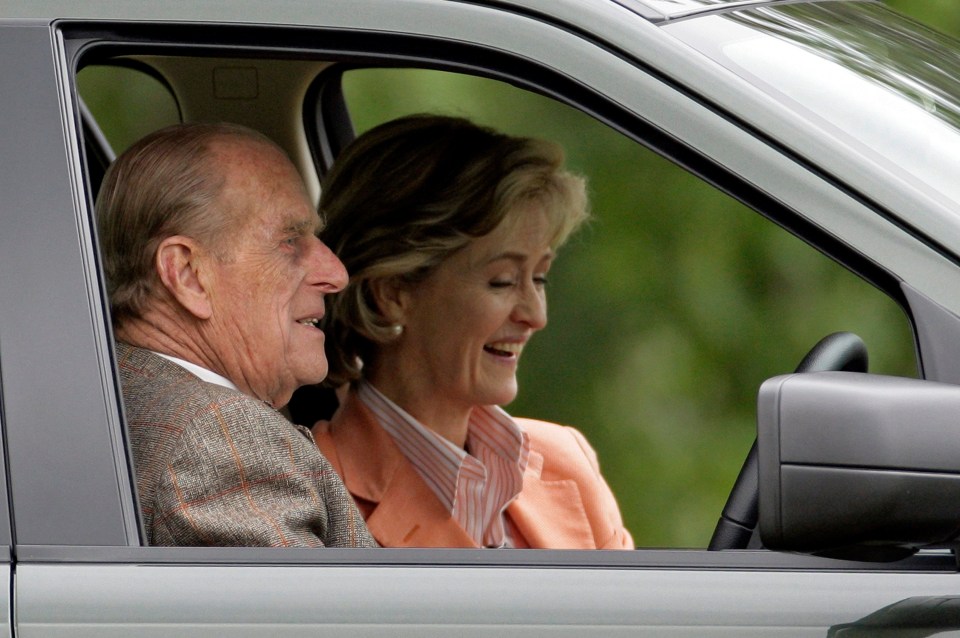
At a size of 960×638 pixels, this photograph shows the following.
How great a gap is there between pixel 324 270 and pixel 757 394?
2.82 ft

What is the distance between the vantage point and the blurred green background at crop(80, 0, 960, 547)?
5691 millimetres

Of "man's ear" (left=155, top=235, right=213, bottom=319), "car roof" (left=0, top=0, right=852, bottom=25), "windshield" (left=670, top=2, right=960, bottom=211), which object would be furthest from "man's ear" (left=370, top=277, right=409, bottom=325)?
"car roof" (left=0, top=0, right=852, bottom=25)

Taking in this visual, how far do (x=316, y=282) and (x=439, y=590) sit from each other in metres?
0.81

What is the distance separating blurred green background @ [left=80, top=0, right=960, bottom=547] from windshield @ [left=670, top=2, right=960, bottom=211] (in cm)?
355

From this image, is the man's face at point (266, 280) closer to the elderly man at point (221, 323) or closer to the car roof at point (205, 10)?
the elderly man at point (221, 323)

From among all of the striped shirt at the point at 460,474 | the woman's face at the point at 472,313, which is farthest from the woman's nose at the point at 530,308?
the striped shirt at the point at 460,474

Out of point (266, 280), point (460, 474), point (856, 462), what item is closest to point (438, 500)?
point (460, 474)

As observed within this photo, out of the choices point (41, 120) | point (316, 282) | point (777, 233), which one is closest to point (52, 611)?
point (41, 120)

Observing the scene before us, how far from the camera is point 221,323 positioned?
2053 mm

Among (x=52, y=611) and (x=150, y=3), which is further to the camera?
(x=150, y=3)

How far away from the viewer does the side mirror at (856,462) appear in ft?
4.53

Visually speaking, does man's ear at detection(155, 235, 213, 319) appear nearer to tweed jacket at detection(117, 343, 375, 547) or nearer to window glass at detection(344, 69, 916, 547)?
tweed jacket at detection(117, 343, 375, 547)

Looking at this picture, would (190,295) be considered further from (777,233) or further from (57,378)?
(777,233)

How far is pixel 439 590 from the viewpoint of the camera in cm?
150
